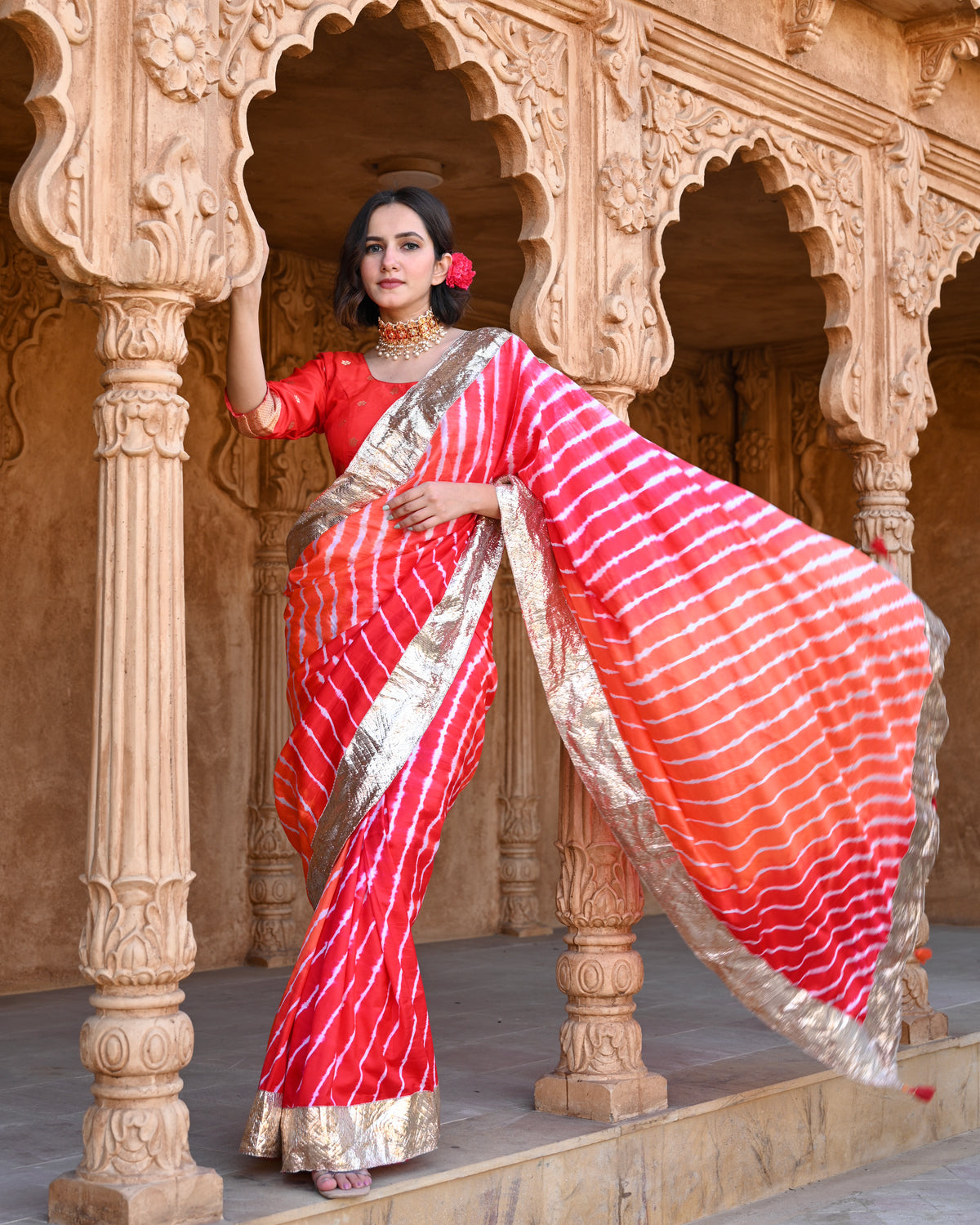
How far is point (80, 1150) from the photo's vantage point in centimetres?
353

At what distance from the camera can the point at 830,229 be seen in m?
4.99

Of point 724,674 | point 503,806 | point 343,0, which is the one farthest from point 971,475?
point 343,0

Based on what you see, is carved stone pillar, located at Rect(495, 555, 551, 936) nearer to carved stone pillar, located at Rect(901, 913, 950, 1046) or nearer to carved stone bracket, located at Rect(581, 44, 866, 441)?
carved stone pillar, located at Rect(901, 913, 950, 1046)

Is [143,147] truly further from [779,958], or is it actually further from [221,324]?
[221,324]

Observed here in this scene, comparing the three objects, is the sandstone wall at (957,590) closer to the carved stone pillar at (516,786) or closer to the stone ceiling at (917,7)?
the carved stone pillar at (516,786)

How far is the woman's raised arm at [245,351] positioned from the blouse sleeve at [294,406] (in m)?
0.03

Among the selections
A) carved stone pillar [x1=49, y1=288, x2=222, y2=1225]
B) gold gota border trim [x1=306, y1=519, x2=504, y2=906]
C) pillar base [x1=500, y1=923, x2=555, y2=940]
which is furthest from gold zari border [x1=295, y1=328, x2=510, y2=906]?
pillar base [x1=500, y1=923, x2=555, y2=940]

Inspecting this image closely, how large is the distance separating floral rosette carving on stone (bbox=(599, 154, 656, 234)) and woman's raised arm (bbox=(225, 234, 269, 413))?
117 cm

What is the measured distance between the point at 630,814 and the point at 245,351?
1.40 m

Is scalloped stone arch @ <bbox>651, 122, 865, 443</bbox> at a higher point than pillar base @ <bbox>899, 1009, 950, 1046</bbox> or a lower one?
higher

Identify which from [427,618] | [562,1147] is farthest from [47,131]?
[562,1147]

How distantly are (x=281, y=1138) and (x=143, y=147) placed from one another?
1.96 metres

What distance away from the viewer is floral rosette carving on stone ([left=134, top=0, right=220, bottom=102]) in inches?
121

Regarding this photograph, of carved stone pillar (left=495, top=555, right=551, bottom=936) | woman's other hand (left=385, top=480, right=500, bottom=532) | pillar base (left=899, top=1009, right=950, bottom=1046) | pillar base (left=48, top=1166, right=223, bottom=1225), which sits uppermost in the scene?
woman's other hand (left=385, top=480, right=500, bottom=532)
